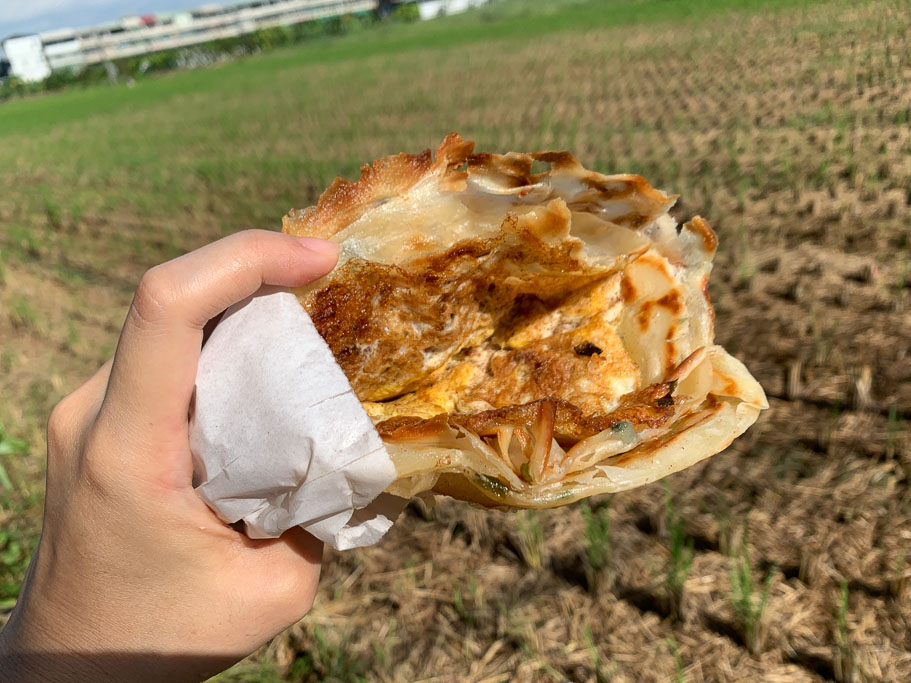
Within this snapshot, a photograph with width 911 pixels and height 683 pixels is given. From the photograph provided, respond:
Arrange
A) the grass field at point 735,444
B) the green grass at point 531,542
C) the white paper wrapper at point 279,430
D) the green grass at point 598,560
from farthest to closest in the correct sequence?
1. the green grass at point 531,542
2. the green grass at point 598,560
3. the grass field at point 735,444
4. the white paper wrapper at point 279,430

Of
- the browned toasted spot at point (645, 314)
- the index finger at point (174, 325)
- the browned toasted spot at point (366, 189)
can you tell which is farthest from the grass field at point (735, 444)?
the browned toasted spot at point (366, 189)

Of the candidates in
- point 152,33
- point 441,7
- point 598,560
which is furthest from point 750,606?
point 152,33

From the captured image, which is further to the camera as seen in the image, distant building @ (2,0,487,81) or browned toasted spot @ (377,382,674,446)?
distant building @ (2,0,487,81)

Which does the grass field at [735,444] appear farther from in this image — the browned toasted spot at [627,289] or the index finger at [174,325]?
the index finger at [174,325]

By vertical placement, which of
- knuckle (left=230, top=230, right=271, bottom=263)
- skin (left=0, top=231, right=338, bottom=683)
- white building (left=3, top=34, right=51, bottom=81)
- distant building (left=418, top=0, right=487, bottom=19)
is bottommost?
skin (left=0, top=231, right=338, bottom=683)

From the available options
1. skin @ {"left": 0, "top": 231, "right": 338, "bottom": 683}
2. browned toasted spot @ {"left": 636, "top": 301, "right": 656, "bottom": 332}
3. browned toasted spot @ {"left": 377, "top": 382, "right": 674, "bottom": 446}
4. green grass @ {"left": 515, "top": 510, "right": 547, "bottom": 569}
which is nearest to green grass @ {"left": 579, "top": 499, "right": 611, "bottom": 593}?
green grass @ {"left": 515, "top": 510, "right": 547, "bottom": 569}

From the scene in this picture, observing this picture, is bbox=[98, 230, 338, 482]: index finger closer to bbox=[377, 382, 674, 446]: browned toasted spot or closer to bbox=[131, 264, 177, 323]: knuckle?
bbox=[131, 264, 177, 323]: knuckle

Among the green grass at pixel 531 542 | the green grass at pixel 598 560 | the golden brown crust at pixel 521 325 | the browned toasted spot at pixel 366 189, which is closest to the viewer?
the golden brown crust at pixel 521 325

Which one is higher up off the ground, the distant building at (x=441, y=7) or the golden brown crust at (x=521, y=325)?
the distant building at (x=441, y=7)
